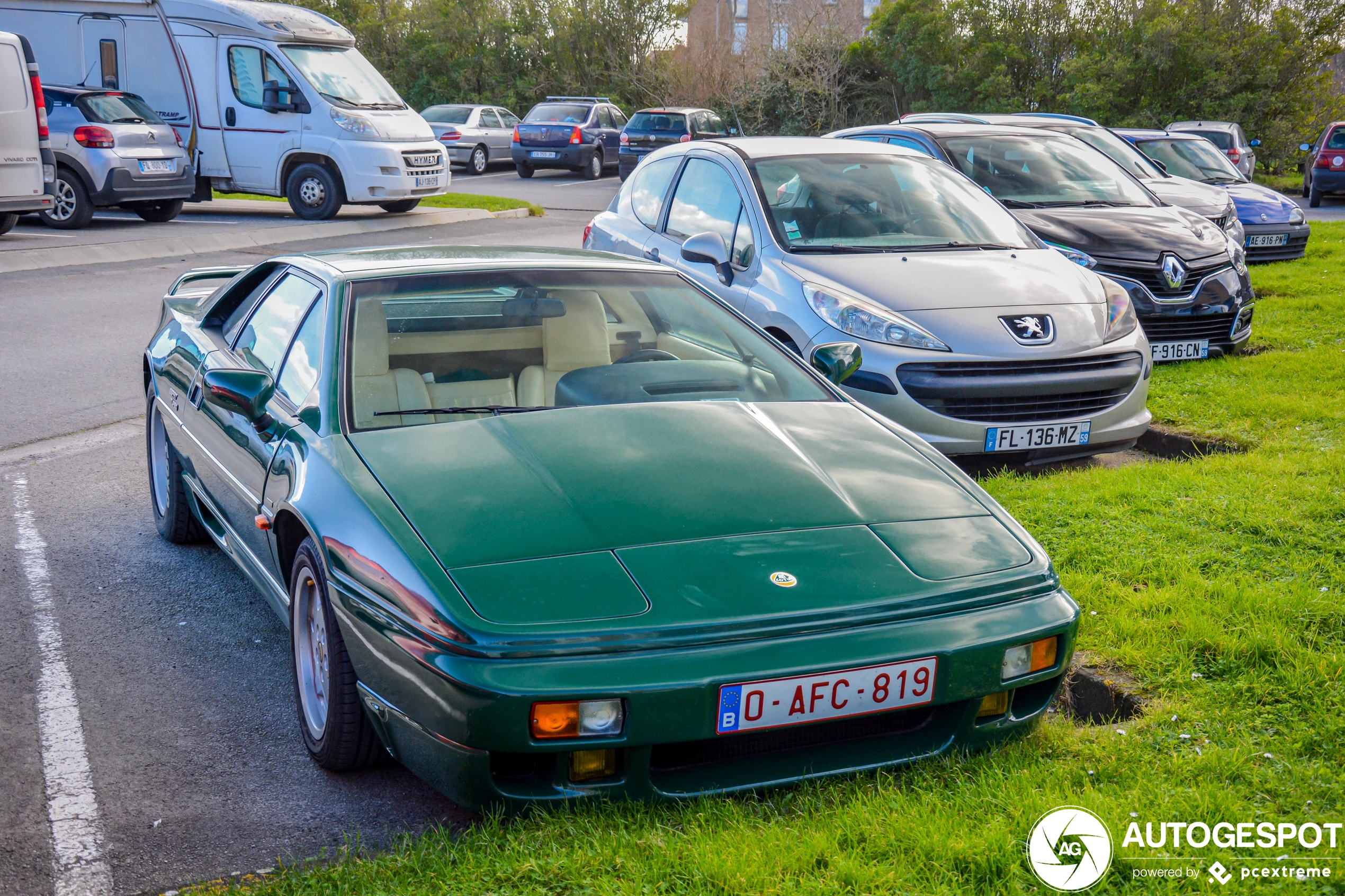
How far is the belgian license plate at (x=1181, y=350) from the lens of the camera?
8.33 metres

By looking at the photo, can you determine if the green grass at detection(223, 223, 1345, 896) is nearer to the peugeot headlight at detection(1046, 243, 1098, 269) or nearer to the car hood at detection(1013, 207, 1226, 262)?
the peugeot headlight at detection(1046, 243, 1098, 269)

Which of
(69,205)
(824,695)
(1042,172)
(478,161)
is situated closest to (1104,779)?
(824,695)

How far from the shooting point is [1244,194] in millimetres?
13945

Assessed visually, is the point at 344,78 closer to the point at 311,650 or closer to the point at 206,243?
the point at 206,243

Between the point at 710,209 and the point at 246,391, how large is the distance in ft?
13.0

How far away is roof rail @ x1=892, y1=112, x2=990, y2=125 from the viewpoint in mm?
10070

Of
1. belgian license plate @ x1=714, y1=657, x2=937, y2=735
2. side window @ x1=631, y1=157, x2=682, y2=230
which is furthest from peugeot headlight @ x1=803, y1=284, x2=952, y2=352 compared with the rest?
belgian license plate @ x1=714, y1=657, x2=937, y2=735

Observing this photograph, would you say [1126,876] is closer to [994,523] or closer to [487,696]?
[994,523]

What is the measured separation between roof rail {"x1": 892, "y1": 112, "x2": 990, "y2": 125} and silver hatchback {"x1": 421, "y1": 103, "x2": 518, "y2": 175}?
1918 cm

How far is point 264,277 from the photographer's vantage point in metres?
4.64

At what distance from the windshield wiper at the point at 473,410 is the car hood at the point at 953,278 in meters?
2.80

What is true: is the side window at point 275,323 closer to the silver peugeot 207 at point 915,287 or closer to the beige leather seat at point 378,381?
the beige leather seat at point 378,381

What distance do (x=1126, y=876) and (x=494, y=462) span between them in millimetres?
1766

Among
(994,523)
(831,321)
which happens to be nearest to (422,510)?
(994,523)
